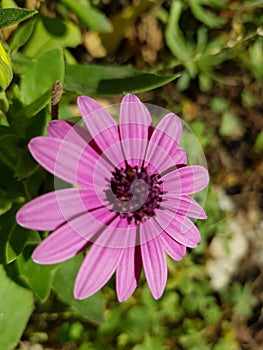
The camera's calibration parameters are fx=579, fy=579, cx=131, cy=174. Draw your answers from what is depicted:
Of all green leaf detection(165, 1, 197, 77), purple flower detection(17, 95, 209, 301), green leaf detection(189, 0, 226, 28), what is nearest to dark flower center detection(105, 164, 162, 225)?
purple flower detection(17, 95, 209, 301)

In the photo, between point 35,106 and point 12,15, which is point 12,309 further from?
point 12,15

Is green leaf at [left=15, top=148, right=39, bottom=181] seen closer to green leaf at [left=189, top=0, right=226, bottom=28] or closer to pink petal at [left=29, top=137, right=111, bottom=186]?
pink petal at [left=29, top=137, right=111, bottom=186]

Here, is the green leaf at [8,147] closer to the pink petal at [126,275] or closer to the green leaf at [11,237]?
the green leaf at [11,237]

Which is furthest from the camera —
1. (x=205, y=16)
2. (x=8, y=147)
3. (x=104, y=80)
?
(x=205, y=16)

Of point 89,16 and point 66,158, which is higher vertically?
point 89,16

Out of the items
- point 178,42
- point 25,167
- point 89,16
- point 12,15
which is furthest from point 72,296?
point 178,42
